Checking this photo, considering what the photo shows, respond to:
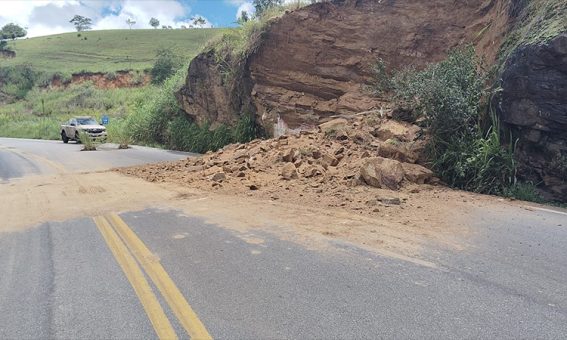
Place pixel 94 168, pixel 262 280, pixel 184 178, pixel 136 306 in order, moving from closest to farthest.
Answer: pixel 136 306, pixel 262 280, pixel 184 178, pixel 94 168

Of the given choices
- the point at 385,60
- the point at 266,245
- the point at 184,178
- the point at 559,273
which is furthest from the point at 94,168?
the point at 559,273

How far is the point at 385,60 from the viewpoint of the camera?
17.5 metres

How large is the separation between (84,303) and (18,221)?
15.1 ft

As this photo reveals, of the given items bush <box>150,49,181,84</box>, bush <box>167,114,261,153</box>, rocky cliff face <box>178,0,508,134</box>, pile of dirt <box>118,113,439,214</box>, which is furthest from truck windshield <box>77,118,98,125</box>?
bush <box>150,49,181,84</box>

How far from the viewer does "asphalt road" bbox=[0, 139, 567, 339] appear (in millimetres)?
4016

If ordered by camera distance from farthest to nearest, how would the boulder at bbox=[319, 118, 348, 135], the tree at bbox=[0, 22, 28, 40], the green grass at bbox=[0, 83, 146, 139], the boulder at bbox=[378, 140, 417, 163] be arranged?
the tree at bbox=[0, 22, 28, 40]
the green grass at bbox=[0, 83, 146, 139]
the boulder at bbox=[319, 118, 348, 135]
the boulder at bbox=[378, 140, 417, 163]

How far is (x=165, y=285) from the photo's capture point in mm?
4984

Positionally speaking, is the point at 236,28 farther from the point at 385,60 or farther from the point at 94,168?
the point at 94,168

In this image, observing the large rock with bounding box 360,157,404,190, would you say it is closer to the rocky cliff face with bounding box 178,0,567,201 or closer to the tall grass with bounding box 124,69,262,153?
the rocky cliff face with bounding box 178,0,567,201

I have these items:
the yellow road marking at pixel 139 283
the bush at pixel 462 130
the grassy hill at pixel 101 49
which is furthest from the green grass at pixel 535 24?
the grassy hill at pixel 101 49

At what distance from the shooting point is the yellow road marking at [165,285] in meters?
4.02

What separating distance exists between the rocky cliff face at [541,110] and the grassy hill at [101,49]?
68237 mm

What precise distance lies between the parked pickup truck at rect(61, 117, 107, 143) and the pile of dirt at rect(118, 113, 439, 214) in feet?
55.5

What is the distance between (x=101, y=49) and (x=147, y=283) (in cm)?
9911
